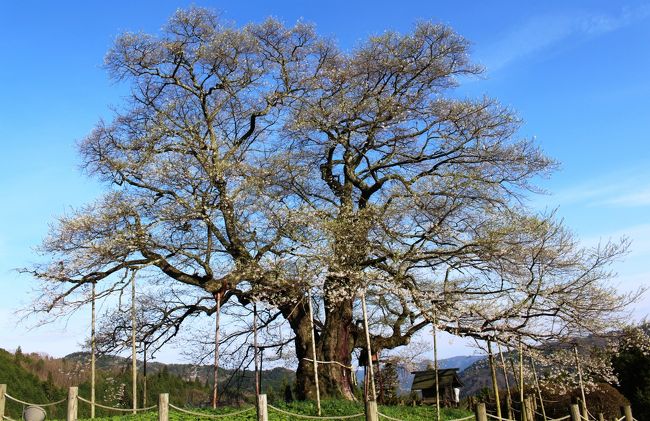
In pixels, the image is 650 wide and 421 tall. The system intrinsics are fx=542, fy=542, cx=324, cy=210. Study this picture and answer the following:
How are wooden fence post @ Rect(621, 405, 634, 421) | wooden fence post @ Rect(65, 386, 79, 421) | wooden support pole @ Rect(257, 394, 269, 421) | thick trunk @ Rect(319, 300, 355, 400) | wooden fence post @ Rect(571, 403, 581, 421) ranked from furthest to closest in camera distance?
thick trunk @ Rect(319, 300, 355, 400) < wooden fence post @ Rect(621, 405, 634, 421) < wooden fence post @ Rect(571, 403, 581, 421) < wooden fence post @ Rect(65, 386, 79, 421) < wooden support pole @ Rect(257, 394, 269, 421)

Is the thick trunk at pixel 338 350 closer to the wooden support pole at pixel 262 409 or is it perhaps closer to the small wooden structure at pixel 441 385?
the wooden support pole at pixel 262 409

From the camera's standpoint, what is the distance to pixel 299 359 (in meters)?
14.2

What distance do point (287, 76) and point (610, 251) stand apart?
952 centimetres

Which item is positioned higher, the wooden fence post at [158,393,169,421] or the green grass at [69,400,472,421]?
the wooden fence post at [158,393,169,421]

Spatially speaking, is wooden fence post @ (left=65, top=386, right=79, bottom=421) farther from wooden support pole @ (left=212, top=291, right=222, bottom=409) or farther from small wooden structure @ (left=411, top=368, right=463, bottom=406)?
small wooden structure @ (left=411, top=368, right=463, bottom=406)

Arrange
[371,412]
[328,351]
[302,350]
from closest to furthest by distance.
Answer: [371,412] < [328,351] < [302,350]

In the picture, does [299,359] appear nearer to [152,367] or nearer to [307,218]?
[307,218]

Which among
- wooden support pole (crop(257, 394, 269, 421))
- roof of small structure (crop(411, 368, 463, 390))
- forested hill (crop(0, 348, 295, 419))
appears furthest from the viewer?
roof of small structure (crop(411, 368, 463, 390))

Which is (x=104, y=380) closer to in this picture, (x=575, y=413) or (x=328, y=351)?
(x=328, y=351)

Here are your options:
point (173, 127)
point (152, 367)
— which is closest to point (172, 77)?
point (173, 127)

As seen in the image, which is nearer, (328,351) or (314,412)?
(314,412)

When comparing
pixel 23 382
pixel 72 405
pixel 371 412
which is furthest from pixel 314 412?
pixel 23 382

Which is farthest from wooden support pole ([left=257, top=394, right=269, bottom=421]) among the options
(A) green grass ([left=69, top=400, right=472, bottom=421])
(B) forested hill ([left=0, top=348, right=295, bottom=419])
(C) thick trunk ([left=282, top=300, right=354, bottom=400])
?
(B) forested hill ([left=0, top=348, right=295, bottom=419])

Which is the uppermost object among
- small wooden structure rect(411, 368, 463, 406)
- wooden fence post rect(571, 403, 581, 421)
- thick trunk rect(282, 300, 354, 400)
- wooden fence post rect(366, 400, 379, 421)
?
thick trunk rect(282, 300, 354, 400)
